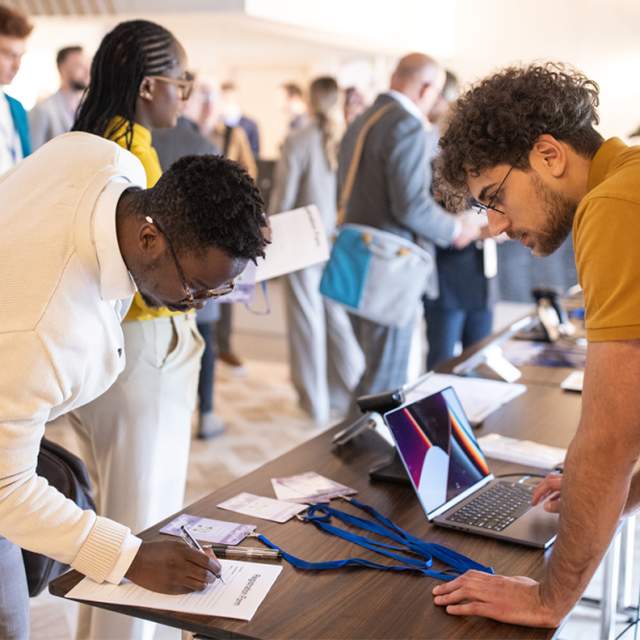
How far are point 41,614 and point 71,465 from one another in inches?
50.8

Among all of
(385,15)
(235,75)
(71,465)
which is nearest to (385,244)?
(71,465)

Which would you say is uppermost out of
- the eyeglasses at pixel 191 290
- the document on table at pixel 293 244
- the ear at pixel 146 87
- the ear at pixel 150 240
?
the ear at pixel 146 87

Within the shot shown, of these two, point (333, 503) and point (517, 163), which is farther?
point (333, 503)

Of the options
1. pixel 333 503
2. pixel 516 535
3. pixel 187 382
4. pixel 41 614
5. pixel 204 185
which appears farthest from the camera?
pixel 41 614

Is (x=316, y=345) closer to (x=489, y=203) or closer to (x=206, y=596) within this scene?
(x=489, y=203)

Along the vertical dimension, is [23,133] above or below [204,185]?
below

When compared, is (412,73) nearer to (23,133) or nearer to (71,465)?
(23,133)

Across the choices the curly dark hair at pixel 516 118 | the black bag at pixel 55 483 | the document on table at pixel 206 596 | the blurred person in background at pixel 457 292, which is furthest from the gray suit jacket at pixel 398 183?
the document on table at pixel 206 596

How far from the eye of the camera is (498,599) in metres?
1.36

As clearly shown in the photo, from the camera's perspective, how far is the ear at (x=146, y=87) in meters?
2.13

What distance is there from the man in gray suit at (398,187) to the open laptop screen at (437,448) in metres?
1.70

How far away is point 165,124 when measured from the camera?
2.21m

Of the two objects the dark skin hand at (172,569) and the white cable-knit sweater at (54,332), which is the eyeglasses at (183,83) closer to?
the white cable-knit sweater at (54,332)

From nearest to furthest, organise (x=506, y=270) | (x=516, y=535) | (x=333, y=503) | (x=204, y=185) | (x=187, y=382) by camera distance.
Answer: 1. (x=204, y=185)
2. (x=516, y=535)
3. (x=333, y=503)
4. (x=187, y=382)
5. (x=506, y=270)
